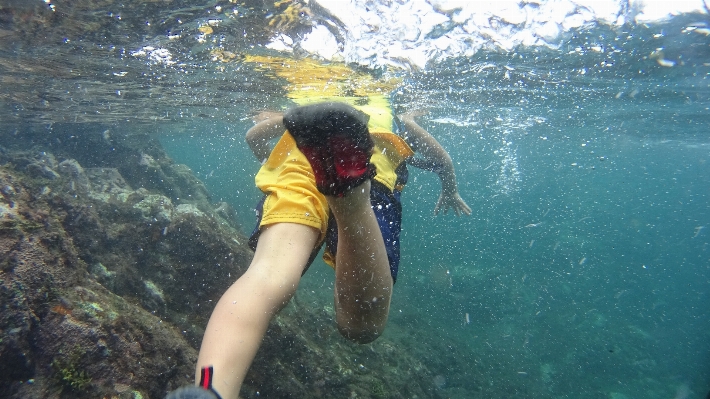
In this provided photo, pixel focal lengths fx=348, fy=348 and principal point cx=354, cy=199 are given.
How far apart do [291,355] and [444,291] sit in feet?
51.3

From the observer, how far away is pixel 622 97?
1800 centimetres

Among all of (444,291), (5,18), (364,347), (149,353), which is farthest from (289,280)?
(444,291)

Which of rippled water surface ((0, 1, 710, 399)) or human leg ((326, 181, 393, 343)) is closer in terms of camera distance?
human leg ((326, 181, 393, 343))

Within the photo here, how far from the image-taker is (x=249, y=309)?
7.09ft

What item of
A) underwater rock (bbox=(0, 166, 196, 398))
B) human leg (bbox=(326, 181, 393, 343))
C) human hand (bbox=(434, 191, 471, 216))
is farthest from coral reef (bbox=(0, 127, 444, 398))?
human hand (bbox=(434, 191, 471, 216))

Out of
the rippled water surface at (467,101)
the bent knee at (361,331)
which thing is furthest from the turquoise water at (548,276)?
the bent knee at (361,331)

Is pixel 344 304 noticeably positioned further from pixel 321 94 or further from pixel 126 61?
pixel 321 94

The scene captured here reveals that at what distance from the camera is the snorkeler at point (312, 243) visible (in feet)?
6.58

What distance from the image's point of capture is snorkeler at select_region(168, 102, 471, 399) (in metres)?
2.01

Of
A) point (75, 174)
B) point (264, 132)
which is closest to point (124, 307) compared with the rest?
point (264, 132)

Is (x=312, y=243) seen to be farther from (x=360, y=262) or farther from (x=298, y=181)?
(x=360, y=262)

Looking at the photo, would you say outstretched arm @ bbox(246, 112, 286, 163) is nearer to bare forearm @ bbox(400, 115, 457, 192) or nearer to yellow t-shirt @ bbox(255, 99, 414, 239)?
yellow t-shirt @ bbox(255, 99, 414, 239)

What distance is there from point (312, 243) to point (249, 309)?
0.86m

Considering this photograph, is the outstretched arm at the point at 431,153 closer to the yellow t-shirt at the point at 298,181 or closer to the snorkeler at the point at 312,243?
the yellow t-shirt at the point at 298,181
